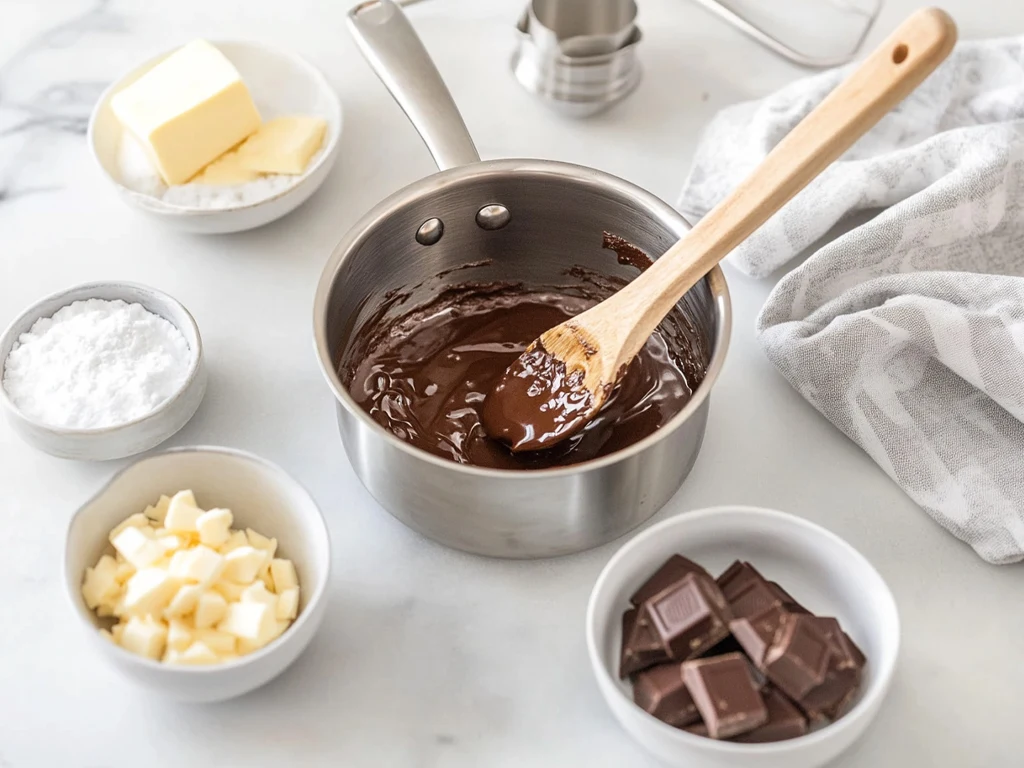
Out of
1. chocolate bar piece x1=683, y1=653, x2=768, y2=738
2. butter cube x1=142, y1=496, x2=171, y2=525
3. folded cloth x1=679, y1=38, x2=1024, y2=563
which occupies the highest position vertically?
butter cube x1=142, y1=496, x2=171, y2=525

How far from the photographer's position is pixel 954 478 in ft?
3.91

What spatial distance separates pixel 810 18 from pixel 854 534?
0.83 metres

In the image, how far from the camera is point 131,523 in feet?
3.55

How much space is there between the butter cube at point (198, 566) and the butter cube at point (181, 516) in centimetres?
3

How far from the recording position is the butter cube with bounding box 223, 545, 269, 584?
1050 millimetres

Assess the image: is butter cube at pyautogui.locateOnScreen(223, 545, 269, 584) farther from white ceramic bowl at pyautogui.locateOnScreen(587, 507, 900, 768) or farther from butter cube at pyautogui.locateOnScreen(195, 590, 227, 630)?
white ceramic bowl at pyautogui.locateOnScreen(587, 507, 900, 768)

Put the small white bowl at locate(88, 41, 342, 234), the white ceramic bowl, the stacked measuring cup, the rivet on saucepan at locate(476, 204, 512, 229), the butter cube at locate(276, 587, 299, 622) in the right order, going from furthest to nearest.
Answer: the stacked measuring cup, the small white bowl at locate(88, 41, 342, 234), the rivet on saucepan at locate(476, 204, 512, 229), the butter cube at locate(276, 587, 299, 622), the white ceramic bowl

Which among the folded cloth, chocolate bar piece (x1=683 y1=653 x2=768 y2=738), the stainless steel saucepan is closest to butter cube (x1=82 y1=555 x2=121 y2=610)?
the stainless steel saucepan

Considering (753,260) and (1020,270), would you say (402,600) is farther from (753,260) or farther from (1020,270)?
(1020,270)

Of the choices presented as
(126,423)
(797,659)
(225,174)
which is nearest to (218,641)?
(126,423)

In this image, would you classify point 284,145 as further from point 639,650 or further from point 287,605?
point 639,650

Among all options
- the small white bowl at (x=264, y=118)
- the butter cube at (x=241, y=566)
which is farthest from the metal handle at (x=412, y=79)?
the butter cube at (x=241, y=566)

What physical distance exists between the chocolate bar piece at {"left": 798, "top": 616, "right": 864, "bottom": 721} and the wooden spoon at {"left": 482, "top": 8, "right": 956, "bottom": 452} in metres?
0.31

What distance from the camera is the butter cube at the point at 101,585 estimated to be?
103cm
